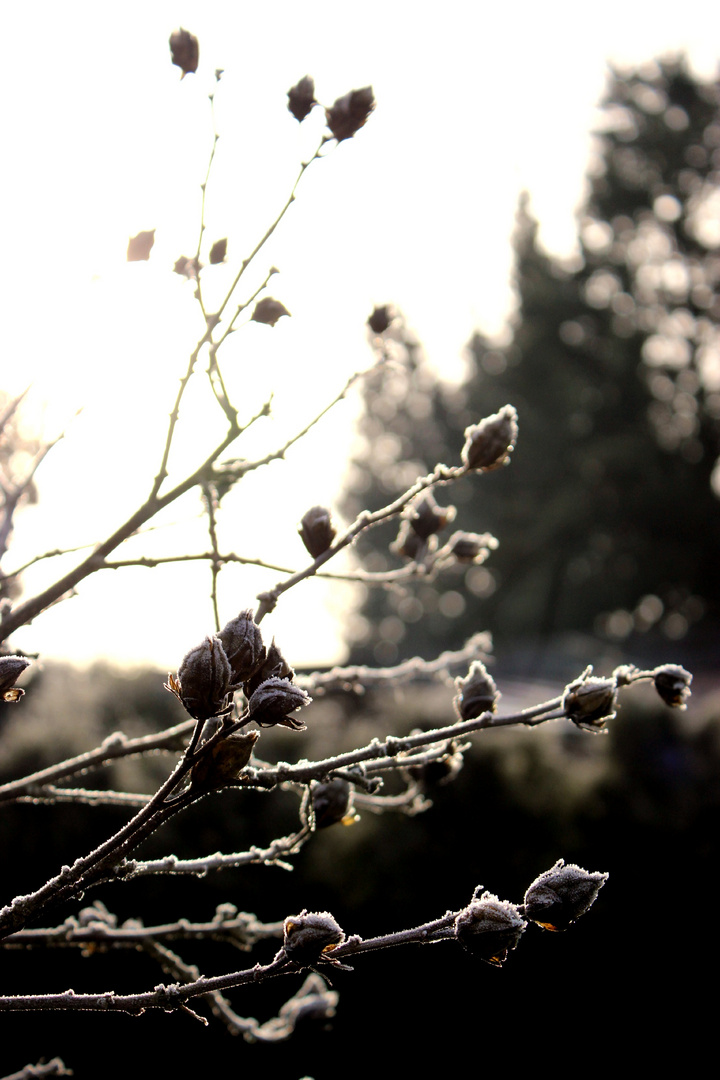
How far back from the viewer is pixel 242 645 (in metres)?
0.83

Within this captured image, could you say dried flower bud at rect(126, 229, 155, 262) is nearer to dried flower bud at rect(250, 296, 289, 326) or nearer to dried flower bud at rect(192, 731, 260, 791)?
dried flower bud at rect(250, 296, 289, 326)

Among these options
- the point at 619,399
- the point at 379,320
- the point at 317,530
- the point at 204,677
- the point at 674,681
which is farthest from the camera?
the point at 619,399

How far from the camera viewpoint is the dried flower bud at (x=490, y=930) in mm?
833

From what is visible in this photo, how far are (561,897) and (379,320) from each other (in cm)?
108

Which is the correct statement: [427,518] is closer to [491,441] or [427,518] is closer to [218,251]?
[491,441]

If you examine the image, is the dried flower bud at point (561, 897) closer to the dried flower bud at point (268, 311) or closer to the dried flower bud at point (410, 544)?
the dried flower bud at point (410, 544)

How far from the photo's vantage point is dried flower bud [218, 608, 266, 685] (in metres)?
0.83

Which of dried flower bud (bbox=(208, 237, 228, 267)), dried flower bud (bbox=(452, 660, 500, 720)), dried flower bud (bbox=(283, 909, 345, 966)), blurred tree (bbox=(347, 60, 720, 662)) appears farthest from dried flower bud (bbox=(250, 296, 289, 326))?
blurred tree (bbox=(347, 60, 720, 662))

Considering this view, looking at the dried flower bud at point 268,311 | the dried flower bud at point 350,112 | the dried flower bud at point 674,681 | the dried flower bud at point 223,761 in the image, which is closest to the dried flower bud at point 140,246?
the dried flower bud at point 268,311

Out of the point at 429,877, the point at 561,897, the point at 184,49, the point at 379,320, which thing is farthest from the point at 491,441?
the point at 429,877

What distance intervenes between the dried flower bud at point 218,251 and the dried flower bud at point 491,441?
0.54 metres

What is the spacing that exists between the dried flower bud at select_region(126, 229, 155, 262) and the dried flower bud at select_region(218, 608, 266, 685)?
809mm

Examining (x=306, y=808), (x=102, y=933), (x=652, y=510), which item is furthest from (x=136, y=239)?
Result: (x=652, y=510)

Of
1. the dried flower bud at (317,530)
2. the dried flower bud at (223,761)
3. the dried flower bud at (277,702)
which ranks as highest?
the dried flower bud at (317,530)
